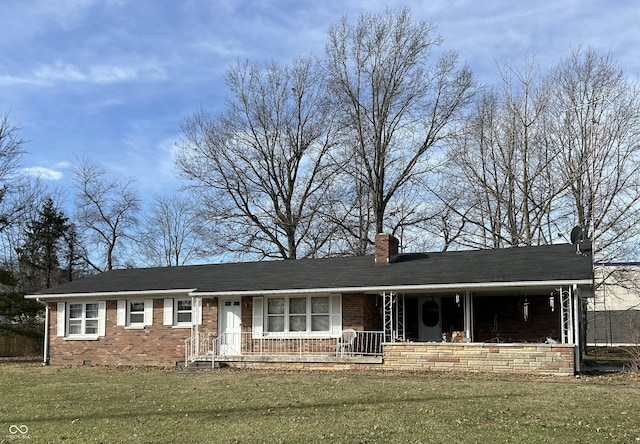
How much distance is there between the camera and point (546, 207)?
28969 mm

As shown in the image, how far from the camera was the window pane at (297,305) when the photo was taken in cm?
2148

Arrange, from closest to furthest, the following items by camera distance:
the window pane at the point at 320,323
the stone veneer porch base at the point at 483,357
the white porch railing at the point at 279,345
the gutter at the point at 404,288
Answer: the stone veneer porch base at the point at 483,357 → the gutter at the point at 404,288 → the white porch railing at the point at 279,345 → the window pane at the point at 320,323

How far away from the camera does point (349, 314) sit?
68.4 feet

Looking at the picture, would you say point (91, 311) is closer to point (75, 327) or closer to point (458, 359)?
point (75, 327)

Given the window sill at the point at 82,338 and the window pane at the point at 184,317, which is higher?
the window pane at the point at 184,317

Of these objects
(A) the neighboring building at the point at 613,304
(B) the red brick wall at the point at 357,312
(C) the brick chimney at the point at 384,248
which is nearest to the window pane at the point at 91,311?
(B) the red brick wall at the point at 357,312

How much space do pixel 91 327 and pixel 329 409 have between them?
15.1 m

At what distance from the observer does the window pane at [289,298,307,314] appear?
21.5 metres

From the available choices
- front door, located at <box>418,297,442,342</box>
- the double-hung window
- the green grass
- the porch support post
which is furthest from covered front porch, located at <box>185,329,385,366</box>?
the porch support post

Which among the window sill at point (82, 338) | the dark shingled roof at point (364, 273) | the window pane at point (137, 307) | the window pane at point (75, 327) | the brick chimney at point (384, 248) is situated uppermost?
the brick chimney at point (384, 248)

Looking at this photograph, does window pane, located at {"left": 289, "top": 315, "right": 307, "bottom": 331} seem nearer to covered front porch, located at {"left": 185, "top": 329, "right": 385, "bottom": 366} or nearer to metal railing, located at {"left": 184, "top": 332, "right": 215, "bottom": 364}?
covered front porch, located at {"left": 185, "top": 329, "right": 385, "bottom": 366}

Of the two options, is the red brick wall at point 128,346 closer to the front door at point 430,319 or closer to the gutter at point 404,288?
the gutter at point 404,288

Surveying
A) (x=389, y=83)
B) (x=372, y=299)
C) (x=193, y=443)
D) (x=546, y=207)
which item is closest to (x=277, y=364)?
(x=372, y=299)

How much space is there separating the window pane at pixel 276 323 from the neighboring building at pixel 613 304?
1273 centimetres
